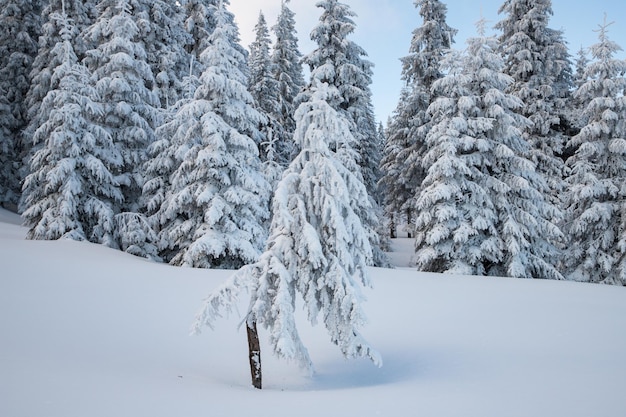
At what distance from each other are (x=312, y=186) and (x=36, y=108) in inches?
1012

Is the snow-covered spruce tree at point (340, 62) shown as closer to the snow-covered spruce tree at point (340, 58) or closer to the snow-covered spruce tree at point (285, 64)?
the snow-covered spruce tree at point (340, 58)

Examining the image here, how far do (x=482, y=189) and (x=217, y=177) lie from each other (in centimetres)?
1090

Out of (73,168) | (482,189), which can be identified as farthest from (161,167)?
(482,189)

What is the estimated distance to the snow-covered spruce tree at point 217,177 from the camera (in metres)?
15.9

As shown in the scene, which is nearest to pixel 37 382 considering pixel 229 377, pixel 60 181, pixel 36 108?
pixel 229 377

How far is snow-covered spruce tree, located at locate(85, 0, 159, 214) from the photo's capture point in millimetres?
19438

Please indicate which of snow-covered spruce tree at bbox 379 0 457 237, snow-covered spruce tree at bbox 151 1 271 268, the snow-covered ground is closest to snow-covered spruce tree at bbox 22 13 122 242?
the snow-covered ground

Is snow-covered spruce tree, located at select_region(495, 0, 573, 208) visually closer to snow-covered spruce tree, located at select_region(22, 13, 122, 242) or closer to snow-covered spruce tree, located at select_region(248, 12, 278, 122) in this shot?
snow-covered spruce tree, located at select_region(248, 12, 278, 122)

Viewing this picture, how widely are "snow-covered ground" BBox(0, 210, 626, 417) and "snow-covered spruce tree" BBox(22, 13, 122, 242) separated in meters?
2.61

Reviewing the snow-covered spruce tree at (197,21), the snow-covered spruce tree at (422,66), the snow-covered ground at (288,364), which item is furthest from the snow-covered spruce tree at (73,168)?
the snow-covered spruce tree at (422,66)

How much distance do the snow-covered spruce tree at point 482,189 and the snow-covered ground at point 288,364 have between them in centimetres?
256

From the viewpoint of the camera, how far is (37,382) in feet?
17.9

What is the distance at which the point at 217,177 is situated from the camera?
1612 cm

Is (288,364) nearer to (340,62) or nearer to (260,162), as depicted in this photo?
(260,162)
